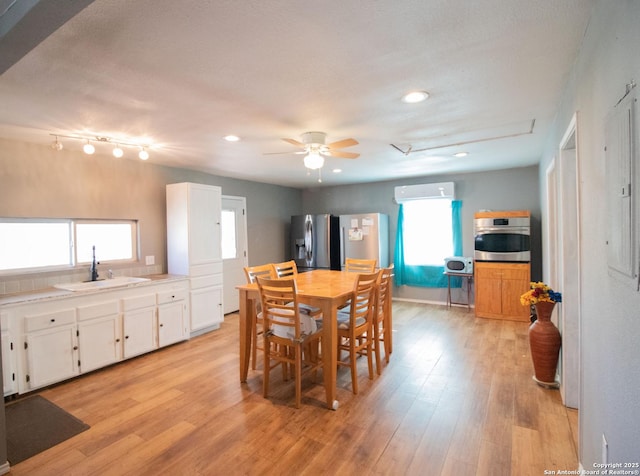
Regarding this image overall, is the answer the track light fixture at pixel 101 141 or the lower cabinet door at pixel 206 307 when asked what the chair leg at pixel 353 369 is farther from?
the track light fixture at pixel 101 141

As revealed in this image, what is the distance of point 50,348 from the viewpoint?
2969mm

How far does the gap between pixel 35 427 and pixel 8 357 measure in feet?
2.46

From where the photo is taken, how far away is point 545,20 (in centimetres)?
150

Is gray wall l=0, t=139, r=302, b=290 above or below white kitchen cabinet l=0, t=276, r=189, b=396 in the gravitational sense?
above

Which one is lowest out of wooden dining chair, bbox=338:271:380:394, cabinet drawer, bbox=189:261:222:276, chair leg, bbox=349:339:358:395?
chair leg, bbox=349:339:358:395

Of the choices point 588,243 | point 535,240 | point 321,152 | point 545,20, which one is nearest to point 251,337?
point 321,152

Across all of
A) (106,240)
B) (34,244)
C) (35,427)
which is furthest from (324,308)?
(34,244)

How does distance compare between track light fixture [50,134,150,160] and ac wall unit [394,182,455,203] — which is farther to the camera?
ac wall unit [394,182,455,203]

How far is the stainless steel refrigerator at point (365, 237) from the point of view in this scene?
5918 mm

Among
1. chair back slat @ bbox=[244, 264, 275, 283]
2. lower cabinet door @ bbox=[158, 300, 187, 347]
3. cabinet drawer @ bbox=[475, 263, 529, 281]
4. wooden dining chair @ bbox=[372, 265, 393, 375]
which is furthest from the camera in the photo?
cabinet drawer @ bbox=[475, 263, 529, 281]

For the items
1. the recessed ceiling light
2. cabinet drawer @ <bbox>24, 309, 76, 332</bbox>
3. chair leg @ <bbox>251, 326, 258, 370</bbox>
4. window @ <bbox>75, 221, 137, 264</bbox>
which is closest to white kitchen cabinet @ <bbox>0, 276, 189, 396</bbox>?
cabinet drawer @ <bbox>24, 309, 76, 332</bbox>

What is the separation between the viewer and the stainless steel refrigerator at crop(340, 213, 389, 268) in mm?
5918

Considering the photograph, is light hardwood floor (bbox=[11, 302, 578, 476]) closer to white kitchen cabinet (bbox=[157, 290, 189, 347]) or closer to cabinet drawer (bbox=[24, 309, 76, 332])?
white kitchen cabinet (bbox=[157, 290, 189, 347])

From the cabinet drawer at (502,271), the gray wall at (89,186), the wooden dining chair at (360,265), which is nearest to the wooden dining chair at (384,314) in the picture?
the wooden dining chair at (360,265)
